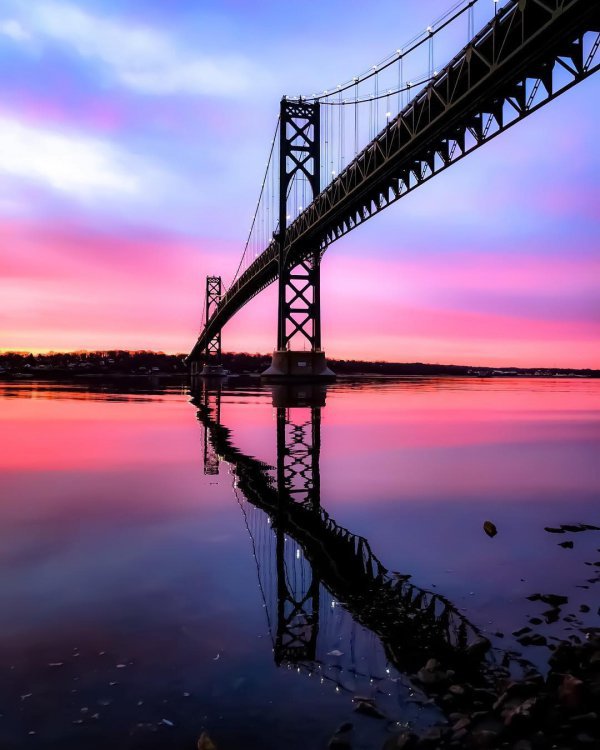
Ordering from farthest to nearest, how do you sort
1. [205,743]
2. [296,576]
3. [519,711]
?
[296,576], [519,711], [205,743]

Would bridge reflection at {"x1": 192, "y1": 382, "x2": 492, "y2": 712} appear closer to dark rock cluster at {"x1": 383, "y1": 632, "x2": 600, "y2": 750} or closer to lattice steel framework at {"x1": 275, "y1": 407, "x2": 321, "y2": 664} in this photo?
lattice steel framework at {"x1": 275, "y1": 407, "x2": 321, "y2": 664}

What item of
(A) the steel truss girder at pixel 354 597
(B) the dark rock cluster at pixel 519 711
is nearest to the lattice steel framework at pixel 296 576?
(A) the steel truss girder at pixel 354 597

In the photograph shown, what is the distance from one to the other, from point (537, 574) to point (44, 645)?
14.0ft

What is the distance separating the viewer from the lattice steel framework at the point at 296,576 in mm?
4047

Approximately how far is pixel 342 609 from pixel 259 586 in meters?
0.80

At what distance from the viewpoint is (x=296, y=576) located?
17.7 feet

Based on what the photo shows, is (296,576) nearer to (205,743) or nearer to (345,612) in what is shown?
(345,612)

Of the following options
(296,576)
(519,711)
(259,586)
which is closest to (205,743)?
(519,711)

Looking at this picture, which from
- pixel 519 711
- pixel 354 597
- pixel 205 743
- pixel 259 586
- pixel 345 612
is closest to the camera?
pixel 205 743

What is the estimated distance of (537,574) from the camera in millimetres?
5570

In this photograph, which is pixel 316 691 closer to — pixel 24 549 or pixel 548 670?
pixel 548 670

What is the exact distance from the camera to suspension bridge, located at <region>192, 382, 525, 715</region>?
372cm

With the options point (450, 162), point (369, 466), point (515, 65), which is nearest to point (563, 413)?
point (450, 162)

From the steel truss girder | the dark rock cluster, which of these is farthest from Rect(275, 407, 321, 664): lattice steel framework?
the dark rock cluster
